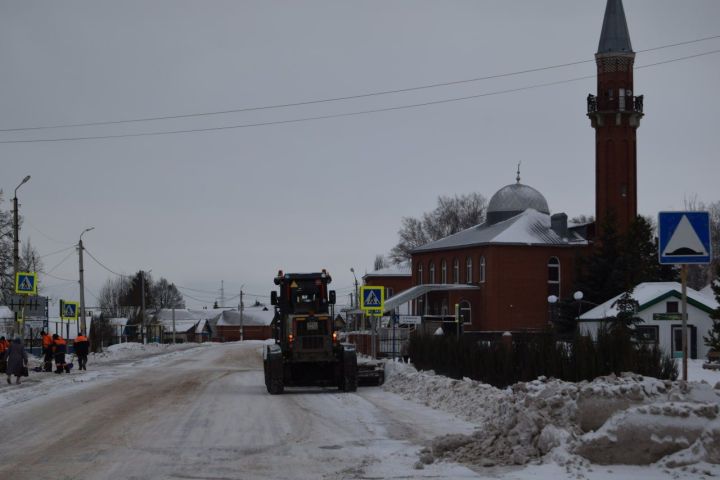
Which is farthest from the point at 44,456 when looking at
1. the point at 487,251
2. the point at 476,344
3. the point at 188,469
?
the point at 487,251

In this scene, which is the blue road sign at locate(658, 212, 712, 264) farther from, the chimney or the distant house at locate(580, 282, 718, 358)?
the chimney

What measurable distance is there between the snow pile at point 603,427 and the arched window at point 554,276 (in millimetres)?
65045

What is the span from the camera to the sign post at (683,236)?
1227 centimetres

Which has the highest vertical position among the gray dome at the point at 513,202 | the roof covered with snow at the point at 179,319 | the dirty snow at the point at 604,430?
the gray dome at the point at 513,202

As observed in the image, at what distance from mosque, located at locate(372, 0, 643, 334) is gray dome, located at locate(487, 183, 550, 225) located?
0.09 metres

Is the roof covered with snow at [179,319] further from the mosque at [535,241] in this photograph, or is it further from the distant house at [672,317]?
the distant house at [672,317]

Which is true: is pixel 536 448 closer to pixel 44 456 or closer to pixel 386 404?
pixel 44 456

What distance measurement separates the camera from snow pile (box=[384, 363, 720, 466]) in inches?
434

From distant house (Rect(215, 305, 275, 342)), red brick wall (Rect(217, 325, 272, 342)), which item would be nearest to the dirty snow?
distant house (Rect(215, 305, 275, 342))

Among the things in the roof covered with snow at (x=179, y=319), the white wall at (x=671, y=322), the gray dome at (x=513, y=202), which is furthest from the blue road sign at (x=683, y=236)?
the roof covered with snow at (x=179, y=319)

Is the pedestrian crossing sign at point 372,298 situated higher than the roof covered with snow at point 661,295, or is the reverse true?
the pedestrian crossing sign at point 372,298

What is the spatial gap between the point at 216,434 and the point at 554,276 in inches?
2568

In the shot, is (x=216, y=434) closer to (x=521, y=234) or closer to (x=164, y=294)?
(x=521, y=234)

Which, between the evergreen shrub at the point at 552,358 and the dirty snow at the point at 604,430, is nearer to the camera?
the dirty snow at the point at 604,430
